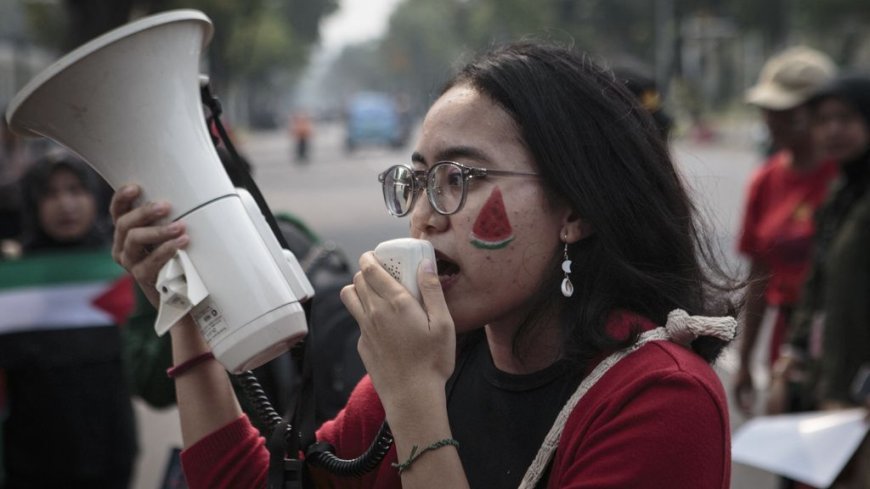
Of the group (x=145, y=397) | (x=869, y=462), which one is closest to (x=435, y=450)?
(x=145, y=397)

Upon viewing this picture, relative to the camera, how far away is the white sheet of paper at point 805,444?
3.13 metres

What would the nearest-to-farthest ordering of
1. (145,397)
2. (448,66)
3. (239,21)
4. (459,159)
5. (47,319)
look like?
(459,159), (448,66), (145,397), (47,319), (239,21)

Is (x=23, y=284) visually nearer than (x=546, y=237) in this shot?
No

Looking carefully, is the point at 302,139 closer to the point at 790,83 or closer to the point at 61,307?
the point at 790,83

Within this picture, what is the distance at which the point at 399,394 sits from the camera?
170cm

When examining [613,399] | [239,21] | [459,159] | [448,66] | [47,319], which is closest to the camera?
[613,399]

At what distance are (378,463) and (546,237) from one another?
1.58 feet

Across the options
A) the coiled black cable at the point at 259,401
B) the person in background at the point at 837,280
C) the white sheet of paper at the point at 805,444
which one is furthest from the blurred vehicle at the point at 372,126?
the coiled black cable at the point at 259,401

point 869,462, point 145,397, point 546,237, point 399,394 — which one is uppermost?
point 546,237

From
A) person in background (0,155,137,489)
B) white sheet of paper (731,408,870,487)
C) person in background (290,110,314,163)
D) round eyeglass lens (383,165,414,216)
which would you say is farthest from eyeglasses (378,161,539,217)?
person in background (290,110,314,163)

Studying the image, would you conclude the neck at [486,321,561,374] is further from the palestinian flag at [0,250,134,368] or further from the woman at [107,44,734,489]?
the palestinian flag at [0,250,134,368]

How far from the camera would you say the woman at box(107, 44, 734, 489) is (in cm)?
168

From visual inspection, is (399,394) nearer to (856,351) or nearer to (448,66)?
(448,66)

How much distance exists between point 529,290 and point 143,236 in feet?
2.04
